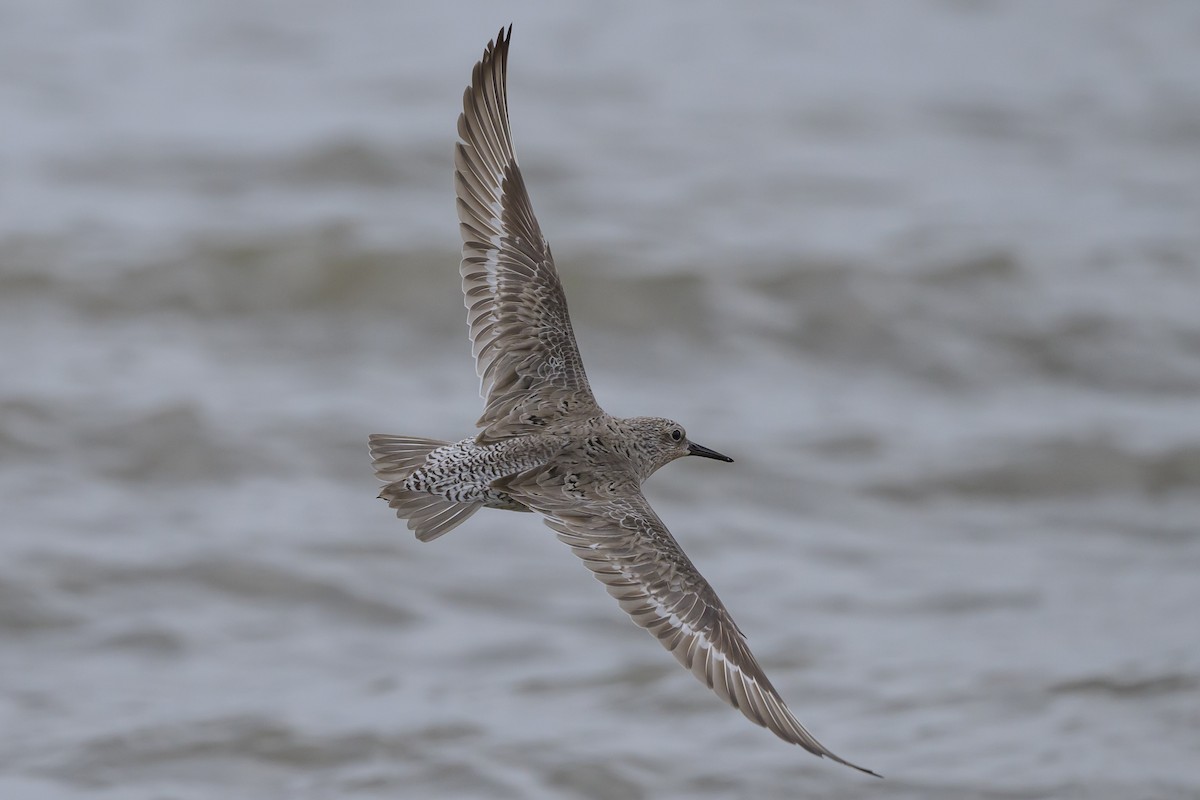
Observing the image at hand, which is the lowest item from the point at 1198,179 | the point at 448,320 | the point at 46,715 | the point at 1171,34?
the point at 46,715

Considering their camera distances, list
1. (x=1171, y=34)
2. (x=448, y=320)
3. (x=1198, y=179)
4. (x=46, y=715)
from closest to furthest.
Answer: (x=46, y=715) < (x=448, y=320) < (x=1198, y=179) < (x=1171, y=34)

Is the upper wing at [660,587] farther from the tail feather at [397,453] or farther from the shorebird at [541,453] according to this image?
the tail feather at [397,453]

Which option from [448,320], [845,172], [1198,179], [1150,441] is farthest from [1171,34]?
[448,320]

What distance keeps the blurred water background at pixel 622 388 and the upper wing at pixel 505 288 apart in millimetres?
2390

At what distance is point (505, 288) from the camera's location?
6008mm

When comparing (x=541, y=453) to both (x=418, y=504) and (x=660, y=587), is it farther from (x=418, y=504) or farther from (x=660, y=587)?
(x=660, y=587)

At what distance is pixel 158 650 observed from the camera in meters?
8.63

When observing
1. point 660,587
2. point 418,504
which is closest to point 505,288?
point 418,504

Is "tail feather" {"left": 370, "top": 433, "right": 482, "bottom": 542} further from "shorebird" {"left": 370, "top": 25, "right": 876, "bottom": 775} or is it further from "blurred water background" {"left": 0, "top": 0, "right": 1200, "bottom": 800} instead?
"blurred water background" {"left": 0, "top": 0, "right": 1200, "bottom": 800}

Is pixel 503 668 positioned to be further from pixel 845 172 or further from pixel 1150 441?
pixel 845 172

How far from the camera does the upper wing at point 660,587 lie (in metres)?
A: 5.21

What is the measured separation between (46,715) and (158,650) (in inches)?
29.8

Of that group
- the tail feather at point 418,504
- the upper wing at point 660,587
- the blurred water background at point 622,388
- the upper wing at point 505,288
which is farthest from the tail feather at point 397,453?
the blurred water background at point 622,388

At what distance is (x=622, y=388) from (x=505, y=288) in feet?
15.2
